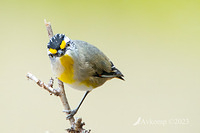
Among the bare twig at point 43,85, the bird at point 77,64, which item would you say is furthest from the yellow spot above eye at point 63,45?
the bare twig at point 43,85

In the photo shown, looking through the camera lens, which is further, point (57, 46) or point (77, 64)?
point (77, 64)

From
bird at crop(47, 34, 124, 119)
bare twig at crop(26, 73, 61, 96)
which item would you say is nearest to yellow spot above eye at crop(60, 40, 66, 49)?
bird at crop(47, 34, 124, 119)

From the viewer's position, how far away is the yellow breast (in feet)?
6.65

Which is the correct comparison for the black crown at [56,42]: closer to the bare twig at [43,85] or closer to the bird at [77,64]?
the bird at [77,64]

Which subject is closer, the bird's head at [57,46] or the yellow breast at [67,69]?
the bird's head at [57,46]

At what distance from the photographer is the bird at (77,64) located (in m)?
1.94

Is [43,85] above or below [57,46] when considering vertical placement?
below

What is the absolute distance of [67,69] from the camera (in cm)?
208

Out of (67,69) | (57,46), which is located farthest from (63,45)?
(67,69)

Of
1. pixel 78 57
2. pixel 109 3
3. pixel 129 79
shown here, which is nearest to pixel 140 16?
pixel 109 3

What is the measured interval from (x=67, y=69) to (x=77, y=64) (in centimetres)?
10

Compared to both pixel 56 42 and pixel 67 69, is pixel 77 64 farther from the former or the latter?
pixel 56 42

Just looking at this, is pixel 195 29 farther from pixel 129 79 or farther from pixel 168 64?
pixel 129 79

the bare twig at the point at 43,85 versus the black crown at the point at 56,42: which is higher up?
the black crown at the point at 56,42
